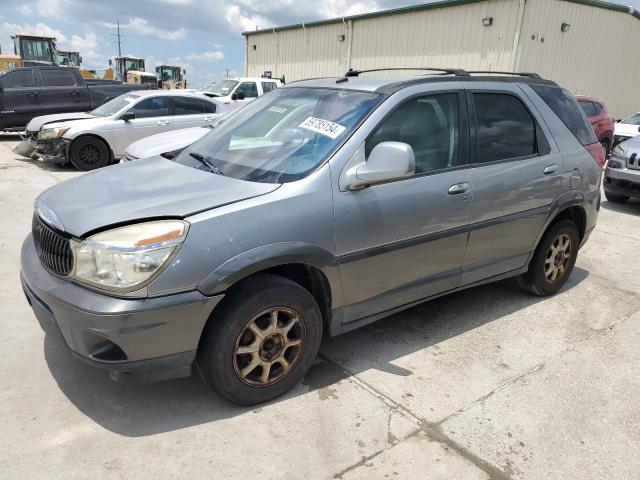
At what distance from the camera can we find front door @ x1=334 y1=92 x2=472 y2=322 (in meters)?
2.96

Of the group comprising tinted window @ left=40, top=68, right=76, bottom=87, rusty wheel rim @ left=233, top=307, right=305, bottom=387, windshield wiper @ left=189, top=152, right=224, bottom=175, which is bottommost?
rusty wheel rim @ left=233, top=307, right=305, bottom=387

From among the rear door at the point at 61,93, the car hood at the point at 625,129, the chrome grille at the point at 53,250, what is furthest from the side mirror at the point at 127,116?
the car hood at the point at 625,129

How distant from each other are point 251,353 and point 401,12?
19221 mm

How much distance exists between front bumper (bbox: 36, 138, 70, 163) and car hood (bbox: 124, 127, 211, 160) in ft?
10.7

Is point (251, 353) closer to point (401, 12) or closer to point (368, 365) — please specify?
point (368, 365)

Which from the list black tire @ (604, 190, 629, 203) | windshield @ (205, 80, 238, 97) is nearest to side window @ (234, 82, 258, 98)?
windshield @ (205, 80, 238, 97)

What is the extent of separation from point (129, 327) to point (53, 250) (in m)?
0.67

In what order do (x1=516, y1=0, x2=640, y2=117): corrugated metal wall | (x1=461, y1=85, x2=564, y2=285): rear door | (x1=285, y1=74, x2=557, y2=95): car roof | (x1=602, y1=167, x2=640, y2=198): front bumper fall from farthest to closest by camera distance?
(x1=516, y1=0, x2=640, y2=117): corrugated metal wall, (x1=602, y1=167, x2=640, y2=198): front bumper, (x1=461, y1=85, x2=564, y2=285): rear door, (x1=285, y1=74, x2=557, y2=95): car roof

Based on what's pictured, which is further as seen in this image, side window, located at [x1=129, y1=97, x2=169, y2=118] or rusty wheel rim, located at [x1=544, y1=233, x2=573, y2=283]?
side window, located at [x1=129, y1=97, x2=169, y2=118]

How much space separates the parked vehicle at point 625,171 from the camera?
26.0 feet

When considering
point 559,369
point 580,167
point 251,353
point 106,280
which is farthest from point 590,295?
point 106,280

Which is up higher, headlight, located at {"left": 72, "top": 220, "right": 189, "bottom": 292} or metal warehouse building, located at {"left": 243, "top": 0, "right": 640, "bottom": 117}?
metal warehouse building, located at {"left": 243, "top": 0, "right": 640, "bottom": 117}

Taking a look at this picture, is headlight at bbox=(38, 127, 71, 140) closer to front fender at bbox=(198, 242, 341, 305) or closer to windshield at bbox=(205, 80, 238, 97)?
windshield at bbox=(205, 80, 238, 97)

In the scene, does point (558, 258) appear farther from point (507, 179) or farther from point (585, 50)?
point (585, 50)
